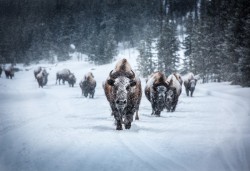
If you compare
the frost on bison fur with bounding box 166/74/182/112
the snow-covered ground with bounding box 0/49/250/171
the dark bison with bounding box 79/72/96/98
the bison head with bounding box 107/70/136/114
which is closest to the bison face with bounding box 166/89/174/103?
the frost on bison fur with bounding box 166/74/182/112

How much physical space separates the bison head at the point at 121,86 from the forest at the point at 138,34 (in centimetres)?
609

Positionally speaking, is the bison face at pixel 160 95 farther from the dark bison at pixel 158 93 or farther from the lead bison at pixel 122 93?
the lead bison at pixel 122 93

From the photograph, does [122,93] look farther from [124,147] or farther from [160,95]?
[160,95]

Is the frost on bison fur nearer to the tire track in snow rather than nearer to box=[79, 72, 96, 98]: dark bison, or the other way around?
the tire track in snow

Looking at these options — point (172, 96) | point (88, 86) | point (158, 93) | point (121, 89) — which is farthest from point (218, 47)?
point (121, 89)

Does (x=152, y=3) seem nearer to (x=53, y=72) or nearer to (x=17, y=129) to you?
(x=53, y=72)

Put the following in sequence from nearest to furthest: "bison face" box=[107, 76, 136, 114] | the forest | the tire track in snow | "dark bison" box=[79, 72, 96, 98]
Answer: the tire track in snow → "bison face" box=[107, 76, 136, 114] → the forest → "dark bison" box=[79, 72, 96, 98]

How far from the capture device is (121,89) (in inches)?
371

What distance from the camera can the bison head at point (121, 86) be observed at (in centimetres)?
930

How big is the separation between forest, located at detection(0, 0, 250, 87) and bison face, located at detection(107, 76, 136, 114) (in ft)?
20.6

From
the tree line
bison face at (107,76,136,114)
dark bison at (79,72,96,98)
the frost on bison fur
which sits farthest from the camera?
the tree line

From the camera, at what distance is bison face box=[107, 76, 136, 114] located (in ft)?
30.5

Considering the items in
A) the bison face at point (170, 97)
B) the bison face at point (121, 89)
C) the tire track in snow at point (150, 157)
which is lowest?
the tire track in snow at point (150, 157)

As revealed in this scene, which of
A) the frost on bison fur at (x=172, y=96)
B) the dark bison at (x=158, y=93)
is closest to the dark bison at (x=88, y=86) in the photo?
the frost on bison fur at (x=172, y=96)
